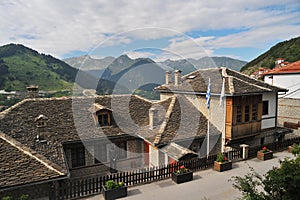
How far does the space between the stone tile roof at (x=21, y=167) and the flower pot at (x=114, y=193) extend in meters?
2.11

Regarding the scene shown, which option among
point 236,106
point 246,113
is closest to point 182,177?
point 236,106

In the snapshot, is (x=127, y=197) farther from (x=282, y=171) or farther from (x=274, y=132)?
(x=274, y=132)

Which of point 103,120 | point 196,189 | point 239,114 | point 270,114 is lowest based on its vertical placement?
point 196,189

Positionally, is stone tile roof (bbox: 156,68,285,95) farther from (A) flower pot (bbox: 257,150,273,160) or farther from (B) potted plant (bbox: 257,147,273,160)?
(A) flower pot (bbox: 257,150,273,160)

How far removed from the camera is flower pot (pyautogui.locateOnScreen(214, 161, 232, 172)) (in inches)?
516

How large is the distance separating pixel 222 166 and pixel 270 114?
A: 747cm

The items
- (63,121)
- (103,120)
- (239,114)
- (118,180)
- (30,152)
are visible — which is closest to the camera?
(30,152)

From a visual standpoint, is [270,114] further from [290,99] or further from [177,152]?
[290,99]

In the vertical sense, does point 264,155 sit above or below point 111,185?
below

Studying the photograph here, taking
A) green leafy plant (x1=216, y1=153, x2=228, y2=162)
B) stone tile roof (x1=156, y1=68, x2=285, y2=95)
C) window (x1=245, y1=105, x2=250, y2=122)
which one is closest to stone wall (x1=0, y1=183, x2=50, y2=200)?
green leafy plant (x1=216, y1=153, x2=228, y2=162)

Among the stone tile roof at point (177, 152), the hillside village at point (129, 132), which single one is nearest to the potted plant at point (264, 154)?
the hillside village at point (129, 132)

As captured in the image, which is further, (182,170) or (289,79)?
(289,79)

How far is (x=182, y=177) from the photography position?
38.2 feet

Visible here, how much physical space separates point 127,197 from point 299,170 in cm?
730
